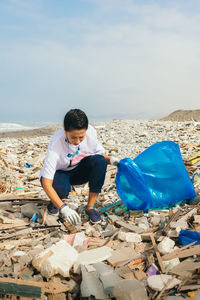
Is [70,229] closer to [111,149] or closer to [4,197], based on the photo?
[4,197]

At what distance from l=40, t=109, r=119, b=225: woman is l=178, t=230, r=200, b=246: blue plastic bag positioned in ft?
3.05

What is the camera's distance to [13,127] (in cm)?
2197

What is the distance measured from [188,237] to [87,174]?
54.0 inches

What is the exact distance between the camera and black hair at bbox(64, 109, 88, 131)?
280 cm

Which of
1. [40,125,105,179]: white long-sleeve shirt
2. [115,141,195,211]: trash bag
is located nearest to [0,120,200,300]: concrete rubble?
[115,141,195,211]: trash bag

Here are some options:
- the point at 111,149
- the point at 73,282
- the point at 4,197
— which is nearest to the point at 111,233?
the point at 73,282

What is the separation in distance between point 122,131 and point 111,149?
4075 millimetres

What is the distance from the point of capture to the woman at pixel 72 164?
9.50ft

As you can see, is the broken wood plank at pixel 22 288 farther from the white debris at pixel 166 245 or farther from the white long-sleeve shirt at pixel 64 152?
the white long-sleeve shirt at pixel 64 152

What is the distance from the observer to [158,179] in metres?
3.41

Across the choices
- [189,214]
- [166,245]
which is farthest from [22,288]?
[189,214]

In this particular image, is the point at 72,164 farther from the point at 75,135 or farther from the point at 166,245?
the point at 166,245

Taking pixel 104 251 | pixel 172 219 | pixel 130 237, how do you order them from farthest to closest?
pixel 172 219, pixel 130 237, pixel 104 251

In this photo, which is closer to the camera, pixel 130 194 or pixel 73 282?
pixel 73 282
